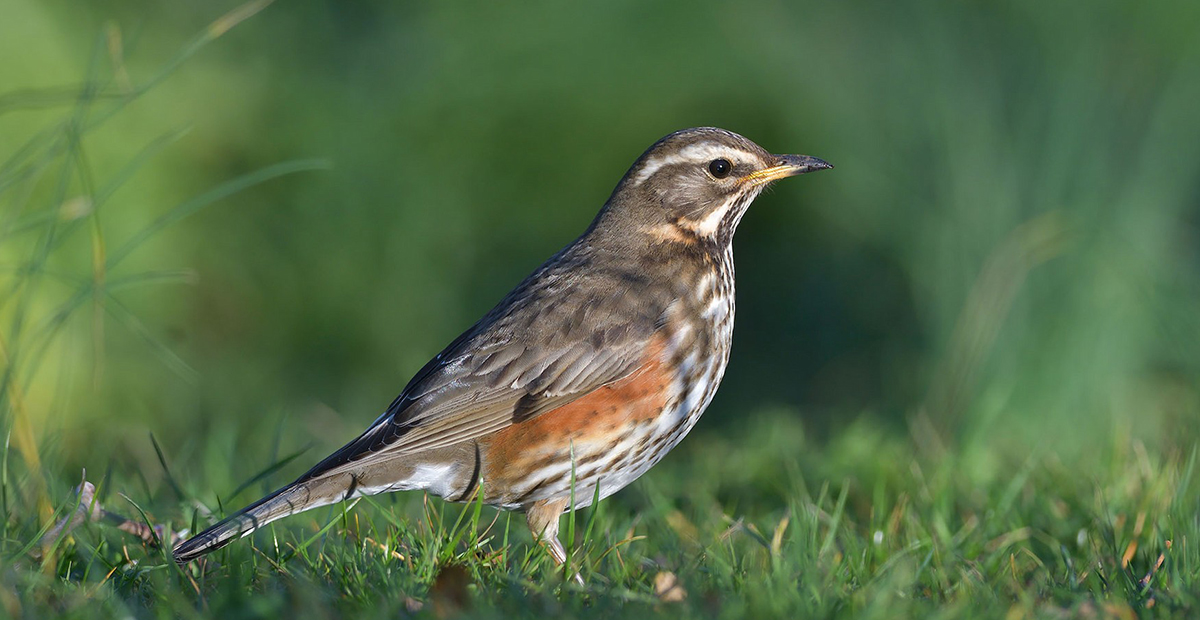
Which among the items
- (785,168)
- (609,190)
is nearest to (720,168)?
(785,168)

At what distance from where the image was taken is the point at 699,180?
18.6 ft

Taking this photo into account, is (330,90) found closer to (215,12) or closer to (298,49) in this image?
(298,49)

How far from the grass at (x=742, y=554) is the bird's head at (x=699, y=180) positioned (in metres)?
1.24

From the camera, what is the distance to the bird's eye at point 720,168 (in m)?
5.67

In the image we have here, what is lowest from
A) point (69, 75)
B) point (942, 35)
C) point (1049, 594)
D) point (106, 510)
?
point (1049, 594)

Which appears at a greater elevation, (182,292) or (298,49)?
(298,49)

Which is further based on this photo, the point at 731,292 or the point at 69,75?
the point at 69,75

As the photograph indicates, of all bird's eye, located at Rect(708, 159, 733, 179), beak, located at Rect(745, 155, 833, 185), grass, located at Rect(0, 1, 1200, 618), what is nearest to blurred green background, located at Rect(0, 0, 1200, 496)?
grass, located at Rect(0, 1, 1200, 618)

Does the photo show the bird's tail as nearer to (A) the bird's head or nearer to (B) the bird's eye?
(A) the bird's head

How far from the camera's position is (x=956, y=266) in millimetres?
8078

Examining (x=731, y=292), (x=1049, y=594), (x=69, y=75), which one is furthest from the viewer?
(x=69, y=75)

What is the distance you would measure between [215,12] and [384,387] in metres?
3.93

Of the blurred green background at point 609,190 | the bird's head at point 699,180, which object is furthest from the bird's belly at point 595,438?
the blurred green background at point 609,190

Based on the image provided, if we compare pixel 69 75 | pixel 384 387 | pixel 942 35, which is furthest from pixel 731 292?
pixel 69 75
